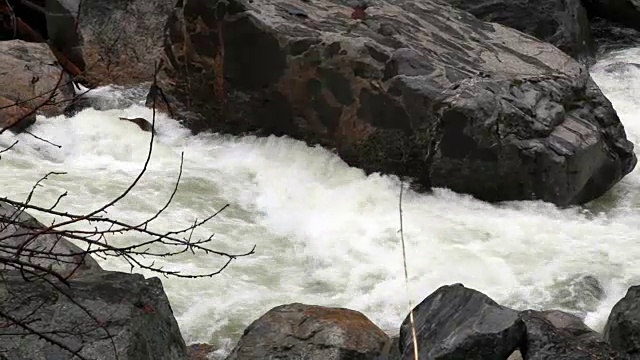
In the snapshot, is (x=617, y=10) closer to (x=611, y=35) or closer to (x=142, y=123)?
(x=611, y=35)

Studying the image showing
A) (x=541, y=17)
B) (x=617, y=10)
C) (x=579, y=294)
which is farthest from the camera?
(x=617, y=10)

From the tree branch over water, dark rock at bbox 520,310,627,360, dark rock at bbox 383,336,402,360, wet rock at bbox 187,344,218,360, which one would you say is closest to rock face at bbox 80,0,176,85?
the tree branch over water

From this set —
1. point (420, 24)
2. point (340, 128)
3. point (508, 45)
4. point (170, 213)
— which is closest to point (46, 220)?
point (170, 213)

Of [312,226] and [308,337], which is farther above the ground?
[308,337]

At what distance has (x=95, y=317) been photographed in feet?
11.4

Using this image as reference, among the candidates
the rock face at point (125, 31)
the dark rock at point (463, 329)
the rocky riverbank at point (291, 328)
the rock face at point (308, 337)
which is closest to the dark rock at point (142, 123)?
the rock face at point (125, 31)

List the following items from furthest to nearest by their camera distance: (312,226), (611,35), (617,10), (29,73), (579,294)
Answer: (617,10) → (611,35) → (29,73) → (312,226) → (579,294)

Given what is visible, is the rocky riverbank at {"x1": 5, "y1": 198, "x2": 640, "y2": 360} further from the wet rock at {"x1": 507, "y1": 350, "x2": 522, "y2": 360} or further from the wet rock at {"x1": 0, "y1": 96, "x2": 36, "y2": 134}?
the wet rock at {"x1": 0, "y1": 96, "x2": 36, "y2": 134}

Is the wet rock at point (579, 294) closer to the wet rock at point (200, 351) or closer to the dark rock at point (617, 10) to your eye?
the wet rock at point (200, 351)

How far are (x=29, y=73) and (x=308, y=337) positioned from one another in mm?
4906

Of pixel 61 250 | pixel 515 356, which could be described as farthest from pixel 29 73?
pixel 515 356

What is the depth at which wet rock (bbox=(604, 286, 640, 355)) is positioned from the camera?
4160 mm

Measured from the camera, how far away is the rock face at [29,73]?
7.81m

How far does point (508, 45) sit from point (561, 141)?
1574mm
